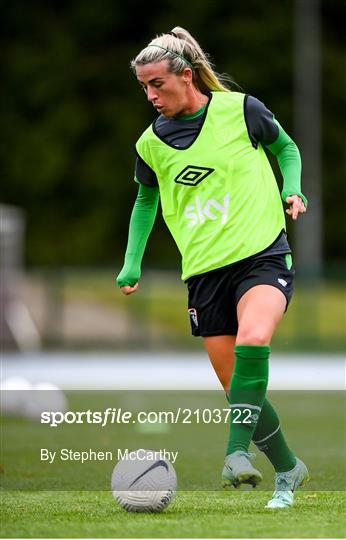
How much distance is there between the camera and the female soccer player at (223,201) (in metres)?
5.34

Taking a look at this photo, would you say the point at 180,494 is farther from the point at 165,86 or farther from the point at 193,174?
the point at 165,86

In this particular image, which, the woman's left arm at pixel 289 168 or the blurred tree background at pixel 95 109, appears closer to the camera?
the woman's left arm at pixel 289 168

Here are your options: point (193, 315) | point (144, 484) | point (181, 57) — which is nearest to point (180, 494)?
point (144, 484)

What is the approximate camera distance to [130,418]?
11.0 metres

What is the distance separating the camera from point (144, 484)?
5.35m

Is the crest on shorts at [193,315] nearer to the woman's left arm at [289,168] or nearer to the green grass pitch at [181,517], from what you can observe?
the woman's left arm at [289,168]

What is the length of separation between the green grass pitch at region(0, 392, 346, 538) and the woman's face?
5.82ft

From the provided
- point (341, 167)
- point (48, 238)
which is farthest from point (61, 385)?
point (341, 167)

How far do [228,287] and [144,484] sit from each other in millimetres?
922

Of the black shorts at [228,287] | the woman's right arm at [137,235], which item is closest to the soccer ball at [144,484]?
the black shorts at [228,287]

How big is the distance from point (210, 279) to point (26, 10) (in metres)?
30.5

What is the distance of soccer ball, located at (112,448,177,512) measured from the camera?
5.37 m

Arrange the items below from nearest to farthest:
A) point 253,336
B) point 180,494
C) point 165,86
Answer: point 253,336
point 165,86
point 180,494

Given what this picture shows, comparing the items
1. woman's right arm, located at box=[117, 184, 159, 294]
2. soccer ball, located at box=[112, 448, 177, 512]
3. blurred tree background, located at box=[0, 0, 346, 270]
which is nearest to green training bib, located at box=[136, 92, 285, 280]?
woman's right arm, located at box=[117, 184, 159, 294]
